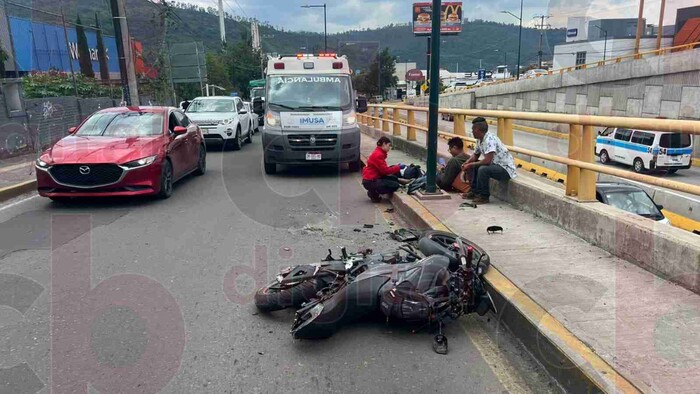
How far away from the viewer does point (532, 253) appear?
5.12m

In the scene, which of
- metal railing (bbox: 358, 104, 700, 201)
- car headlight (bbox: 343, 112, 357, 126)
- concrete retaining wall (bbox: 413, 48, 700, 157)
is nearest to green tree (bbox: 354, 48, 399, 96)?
concrete retaining wall (bbox: 413, 48, 700, 157)

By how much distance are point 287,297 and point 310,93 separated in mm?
8588

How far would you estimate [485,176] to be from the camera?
7344 millimetres

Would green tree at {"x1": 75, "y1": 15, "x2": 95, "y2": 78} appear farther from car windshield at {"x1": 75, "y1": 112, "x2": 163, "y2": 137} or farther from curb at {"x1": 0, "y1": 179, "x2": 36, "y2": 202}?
car windshield at {"x1": 75, "y1": 112, "x2": 163, "y2": 137}

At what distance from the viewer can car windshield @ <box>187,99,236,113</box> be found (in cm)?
1825

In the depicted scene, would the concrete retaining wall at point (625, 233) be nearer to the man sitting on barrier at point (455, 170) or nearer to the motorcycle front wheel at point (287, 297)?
the man sitting on barrier at point (455, 170)

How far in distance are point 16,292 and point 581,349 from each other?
4784 mm

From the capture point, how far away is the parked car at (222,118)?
17.2 metres

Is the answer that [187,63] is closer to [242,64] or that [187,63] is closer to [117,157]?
[117,157]

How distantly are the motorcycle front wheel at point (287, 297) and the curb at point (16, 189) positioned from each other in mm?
7190

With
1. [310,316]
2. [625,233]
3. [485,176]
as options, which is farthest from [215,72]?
[310,316]

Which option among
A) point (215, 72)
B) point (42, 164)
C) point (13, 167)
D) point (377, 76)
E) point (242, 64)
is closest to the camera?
point (42, 164)

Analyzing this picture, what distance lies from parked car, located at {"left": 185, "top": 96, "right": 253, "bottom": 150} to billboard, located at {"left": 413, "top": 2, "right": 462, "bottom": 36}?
47611 millimetres

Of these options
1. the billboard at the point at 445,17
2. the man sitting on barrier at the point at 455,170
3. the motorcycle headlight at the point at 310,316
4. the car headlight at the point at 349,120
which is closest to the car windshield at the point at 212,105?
the car headlight at the point at 349,120
